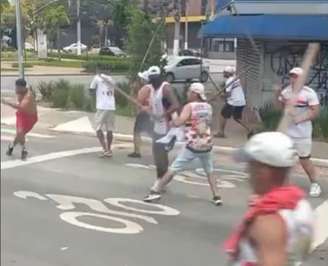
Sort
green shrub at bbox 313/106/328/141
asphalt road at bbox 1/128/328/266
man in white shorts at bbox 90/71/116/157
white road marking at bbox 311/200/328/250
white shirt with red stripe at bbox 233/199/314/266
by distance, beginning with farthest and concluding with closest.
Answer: green shrub at bbox 313/106/328/141 → man in white shorts at bbox 90/71/116/157 → white road marking at bbox 311/200/328/250 → asphalt road at bbox 1/128/328/266 → white shirt with red stripe at bbox 233/199/314/266

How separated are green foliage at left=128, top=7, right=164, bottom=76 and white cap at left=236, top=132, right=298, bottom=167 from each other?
514 inches

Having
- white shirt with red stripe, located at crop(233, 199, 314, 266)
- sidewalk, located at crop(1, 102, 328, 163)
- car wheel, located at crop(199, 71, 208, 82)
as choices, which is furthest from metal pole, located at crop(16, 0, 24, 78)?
car wheel, located at crop(199, 71, 208, 82)

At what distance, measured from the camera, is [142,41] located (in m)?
16.1

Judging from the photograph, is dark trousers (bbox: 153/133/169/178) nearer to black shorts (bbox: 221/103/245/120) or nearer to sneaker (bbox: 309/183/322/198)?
sneaker (bbox: 309/183/322/198)

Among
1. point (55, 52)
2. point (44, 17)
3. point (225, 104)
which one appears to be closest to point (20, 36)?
point (44, 17)

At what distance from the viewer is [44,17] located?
9.37 ft

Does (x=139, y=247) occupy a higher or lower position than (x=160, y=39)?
lower

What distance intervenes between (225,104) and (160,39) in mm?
5239

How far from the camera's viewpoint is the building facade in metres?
12.6

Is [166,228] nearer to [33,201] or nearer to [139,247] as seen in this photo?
[139,247]

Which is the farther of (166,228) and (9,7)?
(166,228)

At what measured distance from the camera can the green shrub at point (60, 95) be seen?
14109 millimetres

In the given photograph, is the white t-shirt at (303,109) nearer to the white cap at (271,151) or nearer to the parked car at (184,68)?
the white cap at (271,151)

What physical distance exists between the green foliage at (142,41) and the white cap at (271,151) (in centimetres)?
1306
